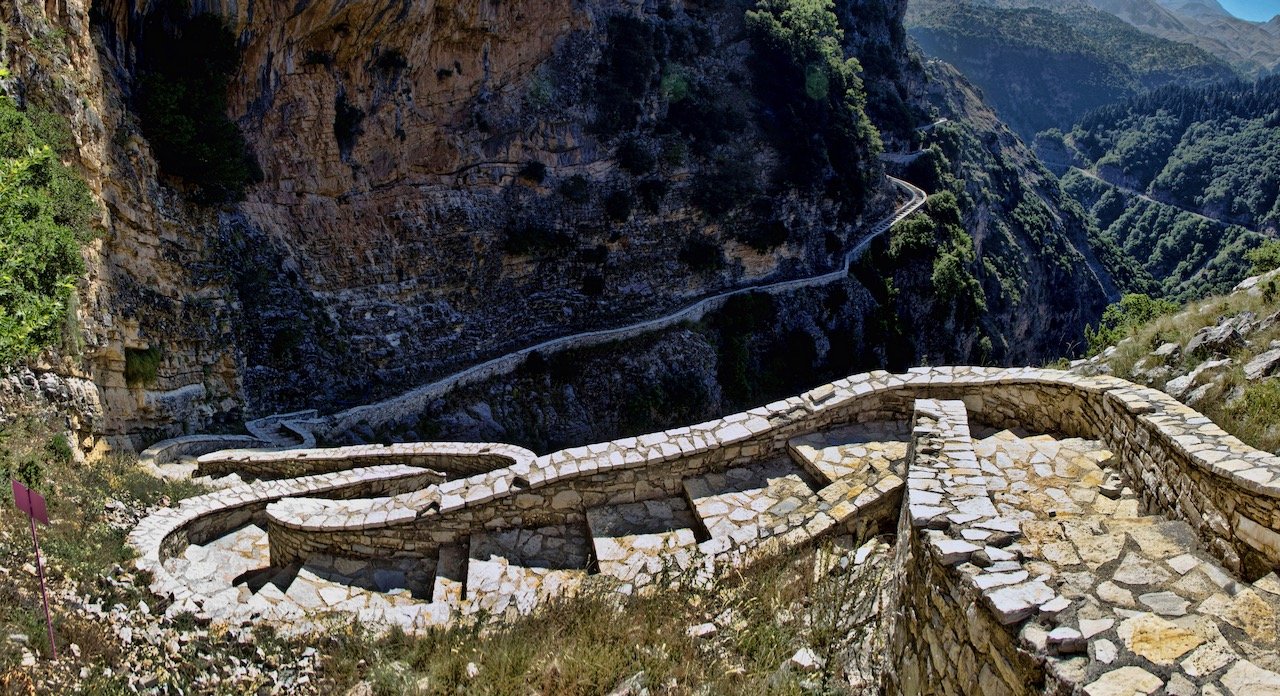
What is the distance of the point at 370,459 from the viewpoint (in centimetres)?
985

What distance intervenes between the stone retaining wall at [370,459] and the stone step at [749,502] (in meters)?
3.37

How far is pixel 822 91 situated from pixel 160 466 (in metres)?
29.3

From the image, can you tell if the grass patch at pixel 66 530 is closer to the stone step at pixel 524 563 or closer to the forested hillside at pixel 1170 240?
the stone step at pixel 524 563

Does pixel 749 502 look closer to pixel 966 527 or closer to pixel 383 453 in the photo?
pixel 966 527

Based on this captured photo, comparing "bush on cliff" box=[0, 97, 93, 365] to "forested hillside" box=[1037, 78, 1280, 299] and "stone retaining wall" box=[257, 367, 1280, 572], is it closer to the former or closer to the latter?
"stone retaining wall" box=[257, 367, 1280, 572]

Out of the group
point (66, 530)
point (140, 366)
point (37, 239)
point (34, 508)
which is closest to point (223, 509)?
point (66, 530)

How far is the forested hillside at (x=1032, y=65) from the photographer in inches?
4286

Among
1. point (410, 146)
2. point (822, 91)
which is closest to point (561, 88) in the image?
point (410, 146)

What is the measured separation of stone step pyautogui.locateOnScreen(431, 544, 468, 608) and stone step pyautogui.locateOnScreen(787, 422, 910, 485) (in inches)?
126

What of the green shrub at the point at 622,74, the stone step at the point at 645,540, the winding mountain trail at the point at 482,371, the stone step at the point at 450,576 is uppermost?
the green shrub at the point at 622,74

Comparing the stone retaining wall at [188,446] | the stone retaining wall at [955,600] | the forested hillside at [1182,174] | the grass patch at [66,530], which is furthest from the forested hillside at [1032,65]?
the grass patch at [66,530]

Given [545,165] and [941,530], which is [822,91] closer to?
[545,165]

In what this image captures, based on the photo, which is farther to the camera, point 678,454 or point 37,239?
point 37,239

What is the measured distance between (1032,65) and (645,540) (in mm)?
133145
